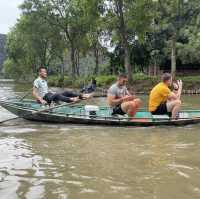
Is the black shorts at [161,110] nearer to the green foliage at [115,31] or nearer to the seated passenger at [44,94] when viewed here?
the seated passenger at [44,94]

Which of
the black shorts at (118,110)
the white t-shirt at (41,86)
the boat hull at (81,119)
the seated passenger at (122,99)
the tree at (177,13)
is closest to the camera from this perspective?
the seated passenger at (122,99)

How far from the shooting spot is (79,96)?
523 inches

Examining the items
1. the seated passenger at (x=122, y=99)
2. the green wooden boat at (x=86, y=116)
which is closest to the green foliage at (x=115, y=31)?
the green wooden boat at (x=86, y=116)

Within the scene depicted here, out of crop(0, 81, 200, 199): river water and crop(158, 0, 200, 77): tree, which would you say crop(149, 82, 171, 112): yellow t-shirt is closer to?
crop(0, 81, 200, 199): river water

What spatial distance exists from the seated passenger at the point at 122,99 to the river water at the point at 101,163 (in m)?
0.70

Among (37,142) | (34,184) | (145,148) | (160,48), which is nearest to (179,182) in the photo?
(34,184)

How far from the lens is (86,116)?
43.7ft

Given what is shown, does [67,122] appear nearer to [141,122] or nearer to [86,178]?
[141,122]

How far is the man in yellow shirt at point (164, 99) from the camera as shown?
39.6ft

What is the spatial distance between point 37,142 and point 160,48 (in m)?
32.2

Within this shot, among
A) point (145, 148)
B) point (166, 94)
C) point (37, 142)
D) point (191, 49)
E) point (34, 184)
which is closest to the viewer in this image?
point (34, 184)

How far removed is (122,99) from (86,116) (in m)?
1.43

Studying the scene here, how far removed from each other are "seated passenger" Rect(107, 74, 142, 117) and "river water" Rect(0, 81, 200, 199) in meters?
0.70

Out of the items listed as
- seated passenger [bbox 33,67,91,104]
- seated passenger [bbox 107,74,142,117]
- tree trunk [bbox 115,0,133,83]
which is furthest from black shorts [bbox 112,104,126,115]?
tree trunk [bbox 115,0,133,83]
